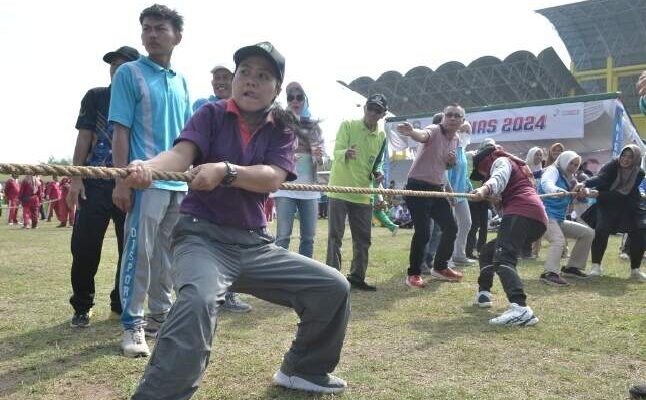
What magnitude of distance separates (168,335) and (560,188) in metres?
6.01

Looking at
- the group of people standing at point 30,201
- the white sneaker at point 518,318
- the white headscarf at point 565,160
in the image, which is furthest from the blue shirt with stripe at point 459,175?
the group of people standing at point 30,201

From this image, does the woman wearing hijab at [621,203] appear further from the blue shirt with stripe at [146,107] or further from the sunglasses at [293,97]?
the blue shirt with stripe at [146,107]

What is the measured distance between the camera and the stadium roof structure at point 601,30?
42.2m

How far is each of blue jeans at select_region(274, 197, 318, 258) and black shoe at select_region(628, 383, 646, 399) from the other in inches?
125

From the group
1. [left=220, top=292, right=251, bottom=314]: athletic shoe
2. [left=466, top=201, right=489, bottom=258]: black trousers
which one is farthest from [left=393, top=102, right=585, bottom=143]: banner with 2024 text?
[left=220, top=292, right=251, bottom=314]: athletic shoe

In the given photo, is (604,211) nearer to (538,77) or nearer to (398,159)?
(398,159)

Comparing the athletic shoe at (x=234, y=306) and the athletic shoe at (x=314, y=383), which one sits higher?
the athletic shoe at (x=314, y=383)

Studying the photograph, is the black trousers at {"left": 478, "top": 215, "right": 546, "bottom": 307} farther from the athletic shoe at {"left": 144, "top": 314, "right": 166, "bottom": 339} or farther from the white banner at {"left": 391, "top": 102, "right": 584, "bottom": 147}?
the white banner at {"left": 391, "top": 102, "right": 584, "bottom": 147}

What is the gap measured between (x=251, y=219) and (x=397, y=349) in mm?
1589

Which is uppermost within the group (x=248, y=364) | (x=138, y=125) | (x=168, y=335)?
(x=138, y=125)

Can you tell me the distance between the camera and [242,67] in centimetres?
257

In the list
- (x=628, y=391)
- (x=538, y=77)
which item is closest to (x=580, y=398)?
(x=628, y=391)

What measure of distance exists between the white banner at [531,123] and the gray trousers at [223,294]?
16.7m

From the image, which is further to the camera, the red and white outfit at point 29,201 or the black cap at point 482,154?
the red and white outfit at point 29,201
